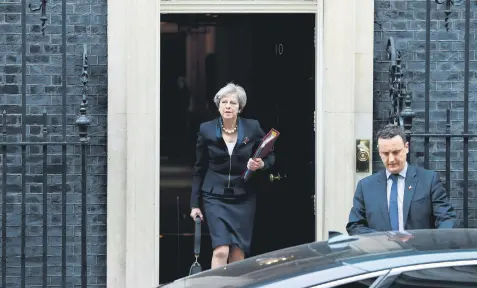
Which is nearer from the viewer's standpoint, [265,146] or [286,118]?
[265,146]

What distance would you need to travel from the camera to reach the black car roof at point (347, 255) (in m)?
4.49

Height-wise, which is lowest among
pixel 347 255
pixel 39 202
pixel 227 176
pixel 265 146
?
pixel 39 202

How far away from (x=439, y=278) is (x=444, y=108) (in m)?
4.52

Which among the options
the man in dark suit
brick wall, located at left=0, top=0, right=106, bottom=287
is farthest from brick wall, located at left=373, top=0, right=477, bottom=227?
brick wall, located at left=0, top=0, right=106, bottom=287

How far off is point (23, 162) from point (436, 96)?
129 inches

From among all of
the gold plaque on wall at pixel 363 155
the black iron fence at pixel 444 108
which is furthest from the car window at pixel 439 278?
the gold plaque on wall at pixel 363 155

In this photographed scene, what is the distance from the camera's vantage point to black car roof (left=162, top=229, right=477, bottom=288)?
14.7 ft

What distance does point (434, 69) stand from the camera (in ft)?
28.3

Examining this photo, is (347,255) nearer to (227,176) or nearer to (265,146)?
(265,146)

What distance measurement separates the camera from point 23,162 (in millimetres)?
8258

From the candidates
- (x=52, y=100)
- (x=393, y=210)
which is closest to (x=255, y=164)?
(x=393, y=210)

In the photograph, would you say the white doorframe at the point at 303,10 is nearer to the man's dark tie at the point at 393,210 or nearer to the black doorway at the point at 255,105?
the black doorway at the point at 255,105

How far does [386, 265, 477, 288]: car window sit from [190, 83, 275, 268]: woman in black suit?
3.85 meters

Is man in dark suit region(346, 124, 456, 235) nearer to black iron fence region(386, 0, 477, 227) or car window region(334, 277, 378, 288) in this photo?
black iron fence region(386, 0, 477, 227)
